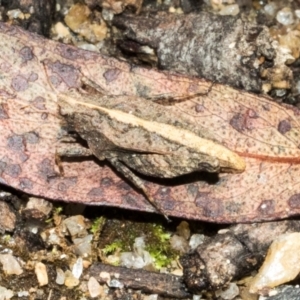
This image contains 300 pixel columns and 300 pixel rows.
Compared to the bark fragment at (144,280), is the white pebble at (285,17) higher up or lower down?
higher up

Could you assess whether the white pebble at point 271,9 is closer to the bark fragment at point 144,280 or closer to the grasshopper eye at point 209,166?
the grasshopper eye at point 209,166

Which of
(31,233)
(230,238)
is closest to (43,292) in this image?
(31,233)

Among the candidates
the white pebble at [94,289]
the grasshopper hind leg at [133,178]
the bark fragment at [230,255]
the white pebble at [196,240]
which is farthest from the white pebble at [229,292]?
the white pebble at [94,289]

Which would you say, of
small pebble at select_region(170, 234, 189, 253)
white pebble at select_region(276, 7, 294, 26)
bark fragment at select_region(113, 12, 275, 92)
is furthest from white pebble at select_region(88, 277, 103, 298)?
white pebble at select_region(276, 7, 294, 26)

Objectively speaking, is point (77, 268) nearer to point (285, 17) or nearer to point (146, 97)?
point (146, 97)

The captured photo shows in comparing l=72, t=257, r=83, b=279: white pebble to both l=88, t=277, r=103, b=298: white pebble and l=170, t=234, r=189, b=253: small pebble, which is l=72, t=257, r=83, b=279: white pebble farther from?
l=170, t=234, r=189, b=253: small pebble

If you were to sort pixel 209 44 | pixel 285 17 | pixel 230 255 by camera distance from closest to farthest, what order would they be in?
pixel 230 255 < pixel 209 44 < pixel 285 17

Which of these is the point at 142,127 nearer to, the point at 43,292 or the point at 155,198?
the point at 155,198

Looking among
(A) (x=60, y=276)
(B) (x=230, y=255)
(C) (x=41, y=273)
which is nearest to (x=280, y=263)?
(B) (x=230, y=255)
